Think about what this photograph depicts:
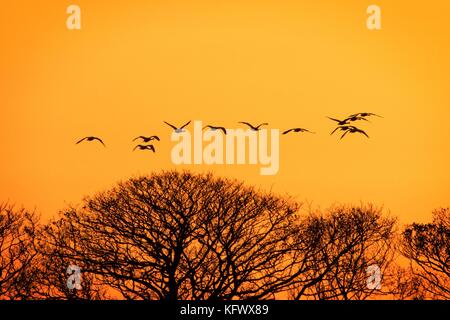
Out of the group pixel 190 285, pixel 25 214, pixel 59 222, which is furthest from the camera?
pixel 25 214

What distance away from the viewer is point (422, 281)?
62.4 metres

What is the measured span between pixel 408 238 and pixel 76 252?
2334 cm

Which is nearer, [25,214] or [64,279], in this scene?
[64,279]

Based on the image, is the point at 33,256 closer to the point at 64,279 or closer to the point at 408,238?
the point at 64,279

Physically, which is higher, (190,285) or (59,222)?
(59,222)

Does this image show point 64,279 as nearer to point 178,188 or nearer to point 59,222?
point 59,222
